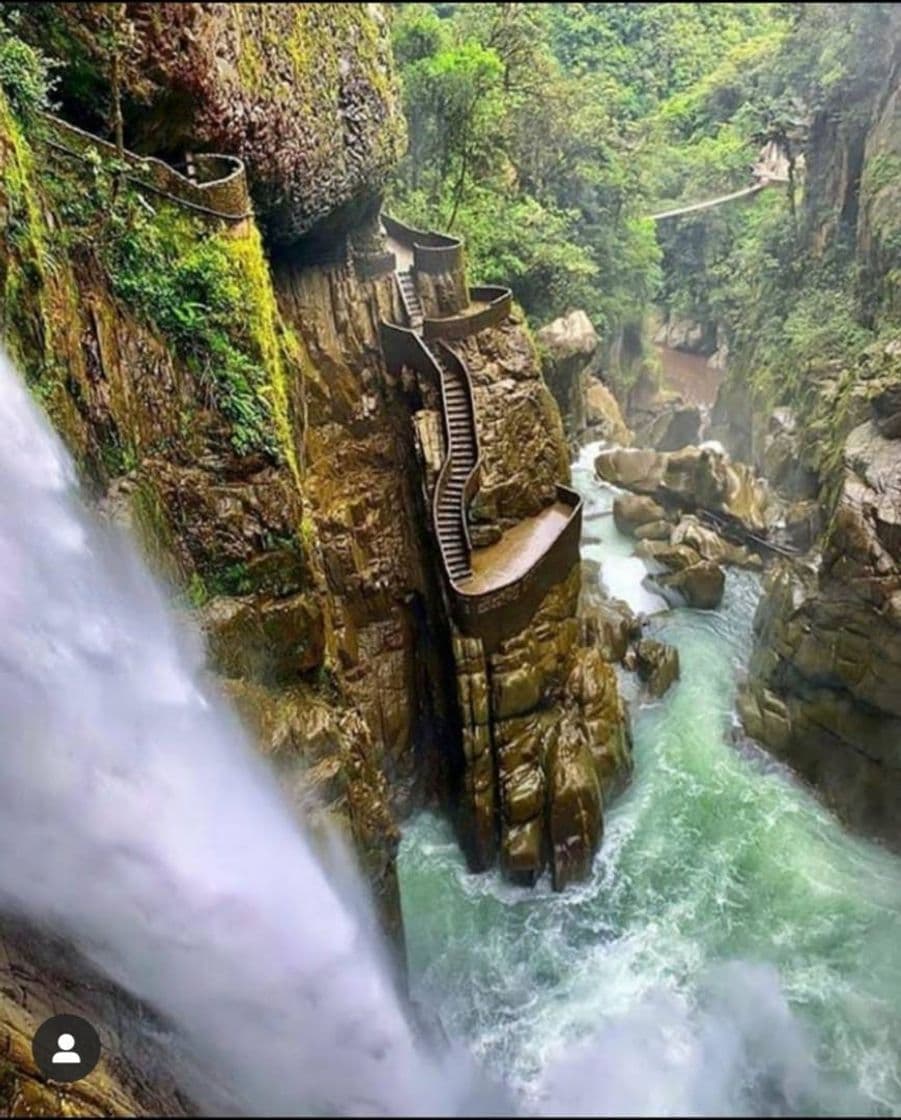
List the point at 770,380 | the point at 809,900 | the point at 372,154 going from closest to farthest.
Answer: the point at 809,900 < the point at 372,154 < the point at 770,380

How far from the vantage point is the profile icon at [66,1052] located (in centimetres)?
677

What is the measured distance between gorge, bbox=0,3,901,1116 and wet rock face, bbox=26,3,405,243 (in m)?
0.06

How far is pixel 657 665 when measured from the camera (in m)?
18.9

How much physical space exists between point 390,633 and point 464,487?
9.98 ft

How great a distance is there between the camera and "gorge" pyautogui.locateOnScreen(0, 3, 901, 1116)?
688 centimetres

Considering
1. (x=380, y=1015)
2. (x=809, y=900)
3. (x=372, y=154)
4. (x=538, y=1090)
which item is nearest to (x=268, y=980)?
(x=380, y=1015)

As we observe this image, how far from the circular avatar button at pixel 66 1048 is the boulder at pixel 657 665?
44.6 feet

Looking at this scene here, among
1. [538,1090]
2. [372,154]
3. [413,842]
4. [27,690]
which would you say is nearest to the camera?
[538,1090]

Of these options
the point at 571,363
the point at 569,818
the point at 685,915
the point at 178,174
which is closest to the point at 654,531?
the point at 571,363

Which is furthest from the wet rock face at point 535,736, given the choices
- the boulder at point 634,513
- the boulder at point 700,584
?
the boulder at point 634,513

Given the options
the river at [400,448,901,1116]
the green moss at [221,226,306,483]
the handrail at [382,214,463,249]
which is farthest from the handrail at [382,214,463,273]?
the river at [400,448,901,1116]

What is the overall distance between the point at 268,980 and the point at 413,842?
9.93 m

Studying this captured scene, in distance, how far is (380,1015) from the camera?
4.89 meters

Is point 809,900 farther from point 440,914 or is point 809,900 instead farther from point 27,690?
point 27,690
